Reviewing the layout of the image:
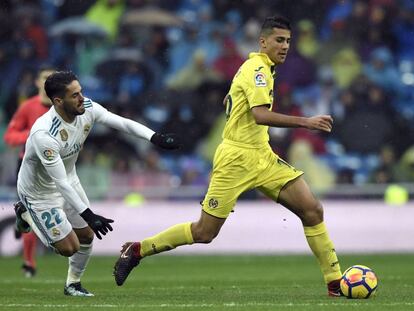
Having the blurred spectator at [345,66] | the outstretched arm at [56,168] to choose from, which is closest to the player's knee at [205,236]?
the outstretched arm at [56,168]

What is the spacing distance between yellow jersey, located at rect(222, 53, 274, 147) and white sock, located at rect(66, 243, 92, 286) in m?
1.76

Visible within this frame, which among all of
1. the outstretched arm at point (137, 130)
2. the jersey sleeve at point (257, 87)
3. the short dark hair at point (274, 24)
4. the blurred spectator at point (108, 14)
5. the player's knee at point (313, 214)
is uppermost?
the short dark hair at point (274, 24)

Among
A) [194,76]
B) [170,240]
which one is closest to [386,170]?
[194,76]

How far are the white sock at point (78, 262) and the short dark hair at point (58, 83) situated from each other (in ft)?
5.12

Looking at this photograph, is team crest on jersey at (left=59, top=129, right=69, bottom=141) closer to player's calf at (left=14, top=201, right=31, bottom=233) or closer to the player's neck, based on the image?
the player's neck

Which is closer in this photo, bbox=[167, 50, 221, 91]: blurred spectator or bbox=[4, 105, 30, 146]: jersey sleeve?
bbox=[4, 105, 30, 146]: jersey sleeve

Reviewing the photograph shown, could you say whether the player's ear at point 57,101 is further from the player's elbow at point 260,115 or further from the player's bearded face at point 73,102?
the player's elbow at point 260,115

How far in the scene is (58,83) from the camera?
10312 millimetres

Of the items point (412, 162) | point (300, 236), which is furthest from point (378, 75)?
point (300, 236)

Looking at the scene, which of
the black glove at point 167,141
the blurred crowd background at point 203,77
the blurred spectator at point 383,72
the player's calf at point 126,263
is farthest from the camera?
the blurred spectator at point 383,72

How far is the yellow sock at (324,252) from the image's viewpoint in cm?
1023

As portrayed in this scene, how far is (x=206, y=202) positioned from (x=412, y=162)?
360 inches

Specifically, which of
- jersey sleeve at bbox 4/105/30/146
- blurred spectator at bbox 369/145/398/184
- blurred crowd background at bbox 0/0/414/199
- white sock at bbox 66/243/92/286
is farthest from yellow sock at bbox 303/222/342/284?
blurred spectator at bbox 369/145/398/184

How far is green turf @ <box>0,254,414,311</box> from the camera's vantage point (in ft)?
31.4
